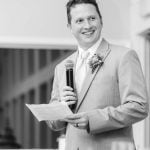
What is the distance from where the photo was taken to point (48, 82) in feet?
35.8

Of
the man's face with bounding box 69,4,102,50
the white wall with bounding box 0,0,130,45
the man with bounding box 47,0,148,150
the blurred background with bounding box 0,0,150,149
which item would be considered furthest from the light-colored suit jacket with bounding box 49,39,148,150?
the white wall with bounding box 0,0,130,45

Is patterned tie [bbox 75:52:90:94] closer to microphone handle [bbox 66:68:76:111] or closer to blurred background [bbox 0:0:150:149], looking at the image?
microphone handle [bbox 66:68:76:111]

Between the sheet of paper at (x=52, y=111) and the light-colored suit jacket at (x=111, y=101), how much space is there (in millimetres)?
109

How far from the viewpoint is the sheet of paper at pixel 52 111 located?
2.72m

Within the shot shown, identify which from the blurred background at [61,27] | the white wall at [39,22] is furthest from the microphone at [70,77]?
the white wall at [39,22]

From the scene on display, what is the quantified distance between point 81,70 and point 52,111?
0.27m

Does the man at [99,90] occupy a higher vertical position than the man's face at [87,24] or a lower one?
lower

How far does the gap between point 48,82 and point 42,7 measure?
450 cm

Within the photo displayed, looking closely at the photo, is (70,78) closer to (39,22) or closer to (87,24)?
(87,24)

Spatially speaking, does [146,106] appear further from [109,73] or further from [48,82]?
[48,82]

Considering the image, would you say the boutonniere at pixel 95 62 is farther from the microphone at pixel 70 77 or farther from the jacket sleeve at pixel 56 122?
the jacket sleeve at pixel 56 122

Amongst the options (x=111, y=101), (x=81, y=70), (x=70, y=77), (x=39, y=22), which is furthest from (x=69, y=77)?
(x=39, y=22)

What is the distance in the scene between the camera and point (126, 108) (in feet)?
8.84

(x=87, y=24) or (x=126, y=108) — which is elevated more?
(x=87, y=24)
